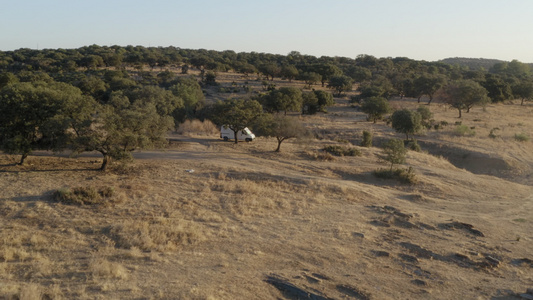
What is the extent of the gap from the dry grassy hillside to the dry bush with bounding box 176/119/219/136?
813 cm

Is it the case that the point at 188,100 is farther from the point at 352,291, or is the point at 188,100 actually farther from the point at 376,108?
the point at 352,291

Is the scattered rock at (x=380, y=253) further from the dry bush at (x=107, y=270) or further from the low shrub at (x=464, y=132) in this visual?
the low shrub at (x=464, y=132)

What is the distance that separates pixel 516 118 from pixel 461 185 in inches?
1534

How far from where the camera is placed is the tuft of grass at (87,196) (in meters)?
15.3

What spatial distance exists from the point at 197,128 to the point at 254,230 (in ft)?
78.9

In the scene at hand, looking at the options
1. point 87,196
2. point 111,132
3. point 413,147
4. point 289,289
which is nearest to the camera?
point 289,289

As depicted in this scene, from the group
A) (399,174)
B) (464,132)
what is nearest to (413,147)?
(464,132)

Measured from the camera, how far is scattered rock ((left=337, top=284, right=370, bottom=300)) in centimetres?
933

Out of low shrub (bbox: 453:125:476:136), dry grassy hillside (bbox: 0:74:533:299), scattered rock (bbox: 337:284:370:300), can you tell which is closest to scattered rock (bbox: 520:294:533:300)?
dry grassy hillside (bbox: 0:74:533:299)

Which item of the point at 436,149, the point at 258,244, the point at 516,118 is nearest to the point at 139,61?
the point at 436,149

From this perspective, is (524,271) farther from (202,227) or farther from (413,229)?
(202,227)

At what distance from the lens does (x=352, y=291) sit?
954cm

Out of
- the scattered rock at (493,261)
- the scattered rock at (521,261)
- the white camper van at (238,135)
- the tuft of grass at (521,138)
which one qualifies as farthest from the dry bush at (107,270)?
the tuft of grass at (521,138)

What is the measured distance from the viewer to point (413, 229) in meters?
15.4
